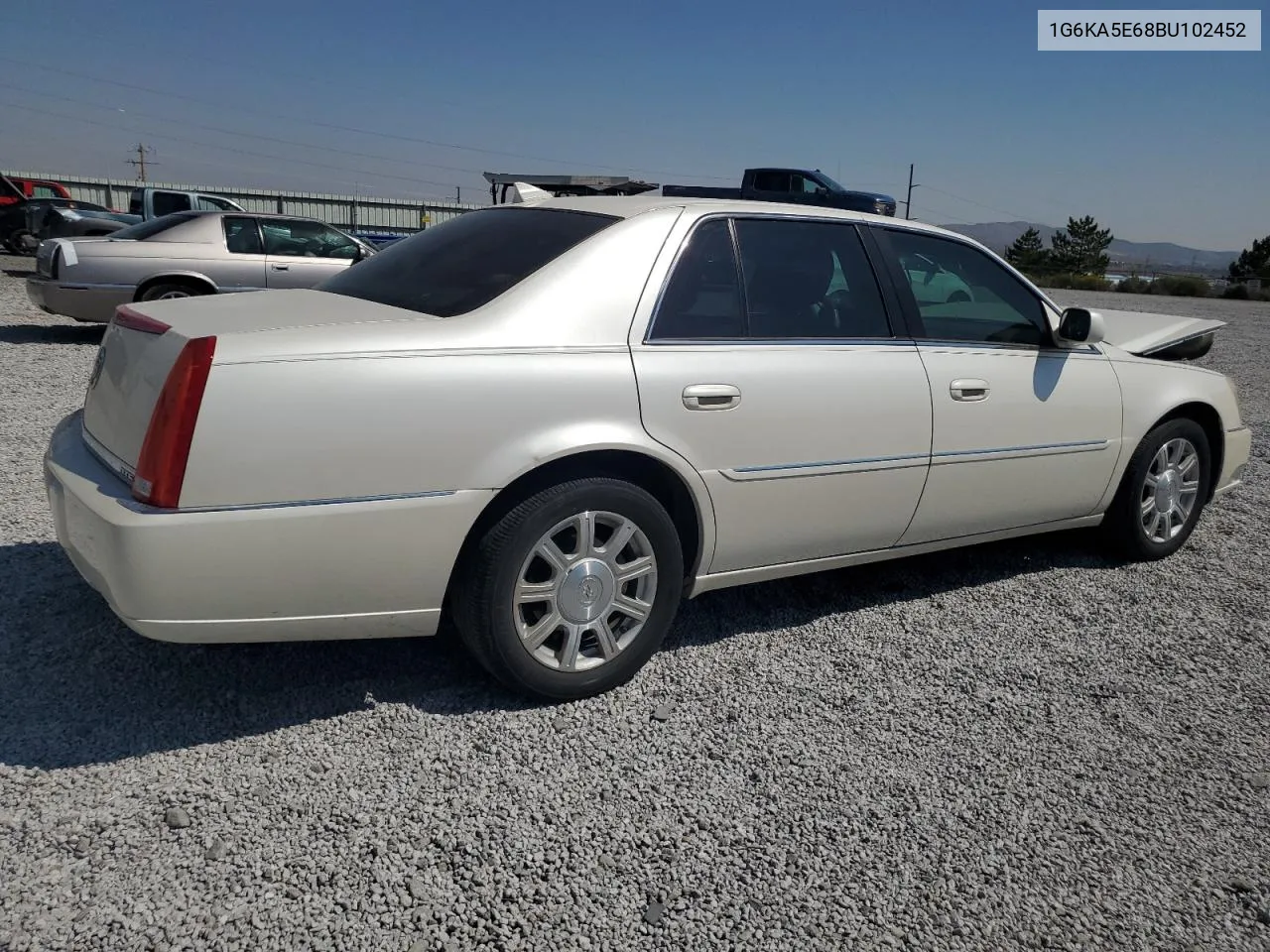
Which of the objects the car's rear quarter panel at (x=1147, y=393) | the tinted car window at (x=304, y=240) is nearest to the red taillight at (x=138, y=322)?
the car's rear quarter panel at (x=1147, y=393)

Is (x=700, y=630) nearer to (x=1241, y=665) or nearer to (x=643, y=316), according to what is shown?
(x=643, y=316)

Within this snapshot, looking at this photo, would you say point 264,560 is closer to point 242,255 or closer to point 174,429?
point 174,429

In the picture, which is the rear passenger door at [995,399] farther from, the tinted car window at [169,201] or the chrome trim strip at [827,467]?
the tinted car window at [169,201]

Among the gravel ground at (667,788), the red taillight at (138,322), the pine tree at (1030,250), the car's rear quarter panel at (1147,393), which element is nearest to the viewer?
the gravel ground at (667,788)

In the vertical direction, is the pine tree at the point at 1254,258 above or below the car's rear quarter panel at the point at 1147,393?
above

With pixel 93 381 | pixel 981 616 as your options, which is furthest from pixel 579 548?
pixel 981 616

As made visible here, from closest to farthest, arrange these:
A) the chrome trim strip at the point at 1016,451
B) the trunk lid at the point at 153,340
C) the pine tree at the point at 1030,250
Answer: the trunk lid at the point at 153,340
the chrome trim strip at the point at 1016,451
the pine tree at the point at 1030,250

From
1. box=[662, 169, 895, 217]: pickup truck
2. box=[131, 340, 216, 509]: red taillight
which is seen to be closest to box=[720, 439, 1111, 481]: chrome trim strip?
box=[131, 340, 216, 509]: red taillight

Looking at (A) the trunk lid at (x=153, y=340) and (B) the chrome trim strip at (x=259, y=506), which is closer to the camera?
(B) the chrome trim strip at (x=259, y=506)

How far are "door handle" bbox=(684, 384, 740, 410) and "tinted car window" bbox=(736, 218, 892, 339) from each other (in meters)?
0.29

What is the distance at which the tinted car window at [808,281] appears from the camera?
3.47 meters

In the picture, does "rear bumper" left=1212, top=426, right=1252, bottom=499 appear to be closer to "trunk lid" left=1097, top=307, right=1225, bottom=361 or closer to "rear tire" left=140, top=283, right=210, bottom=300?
"trunk lid" left=1097, top=307, right=1225, bottom=361

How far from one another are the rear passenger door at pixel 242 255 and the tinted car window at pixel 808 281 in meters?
7.80

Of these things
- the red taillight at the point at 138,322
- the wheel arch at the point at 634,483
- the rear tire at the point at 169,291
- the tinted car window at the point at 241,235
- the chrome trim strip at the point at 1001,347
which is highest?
the tinted car window at the point at 241,235
